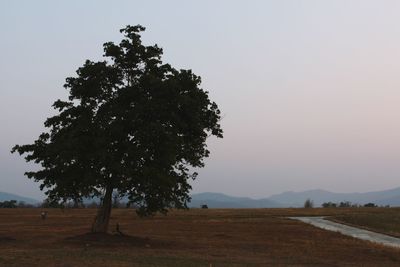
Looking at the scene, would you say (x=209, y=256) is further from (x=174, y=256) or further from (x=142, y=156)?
(x=142, y=156)

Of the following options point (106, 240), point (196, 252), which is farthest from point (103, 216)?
point (196, 252)

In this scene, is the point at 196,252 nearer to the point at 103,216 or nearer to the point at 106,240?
the point at 106,240

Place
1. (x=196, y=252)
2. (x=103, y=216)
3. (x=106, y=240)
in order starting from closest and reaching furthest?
(x=196, y=252)
(x=106, y=240)
(x=103, y=216)

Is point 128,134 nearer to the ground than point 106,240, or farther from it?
farther from it

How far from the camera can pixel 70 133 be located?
33.9 meters

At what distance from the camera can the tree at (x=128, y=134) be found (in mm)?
33125

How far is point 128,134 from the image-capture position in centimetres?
3447

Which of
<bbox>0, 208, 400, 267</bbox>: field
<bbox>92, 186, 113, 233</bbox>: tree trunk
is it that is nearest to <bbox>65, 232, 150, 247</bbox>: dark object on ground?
<bbox>0, 208, 400, 267</bbox>: field

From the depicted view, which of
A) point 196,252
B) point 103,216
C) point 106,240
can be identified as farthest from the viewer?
point 103,216

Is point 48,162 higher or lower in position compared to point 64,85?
lower

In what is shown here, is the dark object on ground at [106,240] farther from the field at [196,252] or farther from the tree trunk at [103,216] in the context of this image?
the tree trunk at [103,216]

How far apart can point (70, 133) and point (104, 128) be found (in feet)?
7.04

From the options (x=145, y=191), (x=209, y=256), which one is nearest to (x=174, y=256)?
(x=209, y=256)

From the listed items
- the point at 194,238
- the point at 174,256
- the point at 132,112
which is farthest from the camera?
the point at 194,238
